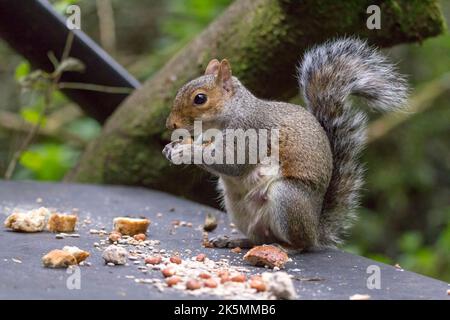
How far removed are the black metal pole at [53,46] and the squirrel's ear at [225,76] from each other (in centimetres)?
149

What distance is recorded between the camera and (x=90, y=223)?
2572 mm

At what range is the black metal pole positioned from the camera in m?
3.66

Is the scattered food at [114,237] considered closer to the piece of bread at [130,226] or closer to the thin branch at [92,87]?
the piece of bread at [130,226]

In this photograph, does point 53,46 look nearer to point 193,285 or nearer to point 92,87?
point 92,87

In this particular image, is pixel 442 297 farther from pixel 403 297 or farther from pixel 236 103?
pixel 236 103

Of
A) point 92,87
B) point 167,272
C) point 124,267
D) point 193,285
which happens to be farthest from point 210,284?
point 92,87

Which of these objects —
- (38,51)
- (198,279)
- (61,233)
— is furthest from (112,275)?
(38,51)

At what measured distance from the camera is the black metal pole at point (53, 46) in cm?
366

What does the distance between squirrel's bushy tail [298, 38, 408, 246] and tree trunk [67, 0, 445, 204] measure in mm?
499

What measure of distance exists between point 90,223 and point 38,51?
61.9 inches

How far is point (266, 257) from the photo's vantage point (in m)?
2.00

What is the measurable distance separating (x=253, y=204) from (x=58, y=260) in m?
0.74

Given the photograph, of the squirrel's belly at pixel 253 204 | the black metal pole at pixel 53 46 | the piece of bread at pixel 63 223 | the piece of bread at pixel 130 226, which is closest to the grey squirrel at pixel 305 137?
the squirrel's belly at pixel 253 204

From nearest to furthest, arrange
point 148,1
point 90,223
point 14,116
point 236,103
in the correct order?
point 236,103 < point 90,223 < point 14,116 < point 148,1
